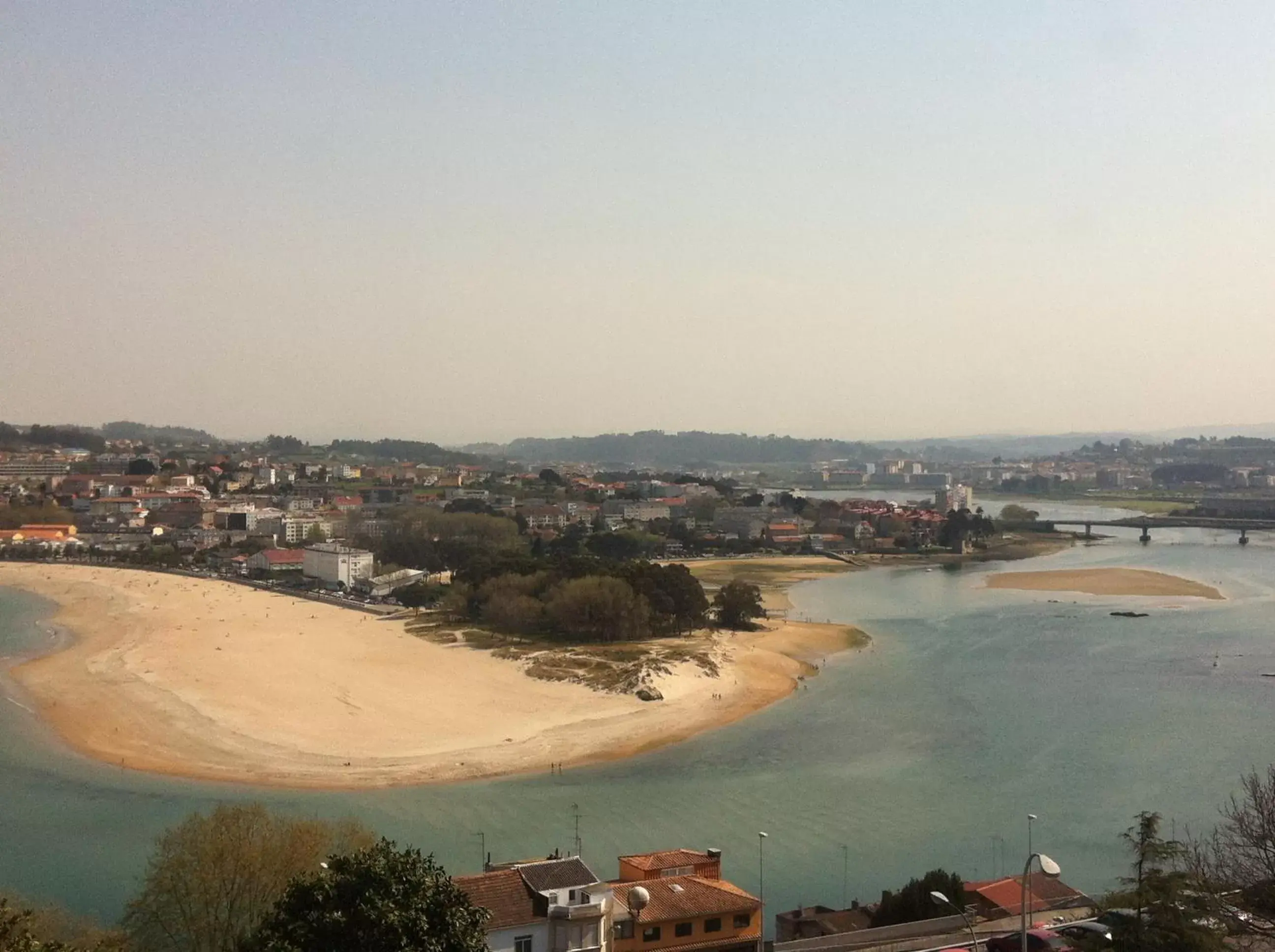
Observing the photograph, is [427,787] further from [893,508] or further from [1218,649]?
[893,508]

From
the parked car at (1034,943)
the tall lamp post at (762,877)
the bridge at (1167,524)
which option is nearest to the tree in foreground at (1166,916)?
the parked car at (1034,943)

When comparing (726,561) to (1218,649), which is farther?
(726,561)

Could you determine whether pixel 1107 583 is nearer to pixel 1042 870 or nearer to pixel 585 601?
pixel 585 601

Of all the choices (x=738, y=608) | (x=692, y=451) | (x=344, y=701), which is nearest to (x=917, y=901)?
(x=344, y=701)

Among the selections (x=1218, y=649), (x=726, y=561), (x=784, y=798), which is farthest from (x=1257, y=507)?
(x=784, y=798)

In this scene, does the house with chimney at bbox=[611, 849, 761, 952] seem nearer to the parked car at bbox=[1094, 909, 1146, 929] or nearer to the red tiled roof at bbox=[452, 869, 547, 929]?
the red tiled roof at bbox=[452, 869, 547, 929]

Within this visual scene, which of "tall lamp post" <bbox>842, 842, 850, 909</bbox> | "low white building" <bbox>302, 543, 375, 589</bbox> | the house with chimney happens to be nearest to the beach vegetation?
"low white building" <bbox>302, 543, 375, 589</bbox>
